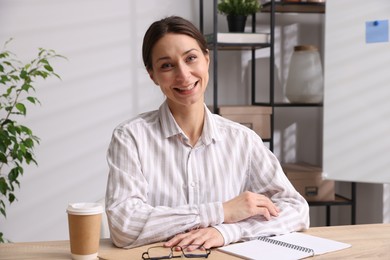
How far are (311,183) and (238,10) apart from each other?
1.09 metres

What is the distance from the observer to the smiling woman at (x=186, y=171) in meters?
1.53

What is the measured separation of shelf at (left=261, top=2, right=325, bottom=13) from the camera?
11.1ft

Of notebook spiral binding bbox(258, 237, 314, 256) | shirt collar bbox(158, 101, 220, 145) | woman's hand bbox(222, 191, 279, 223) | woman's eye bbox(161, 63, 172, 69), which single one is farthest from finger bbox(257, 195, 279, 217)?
woman's eye bbox(161, 63, 172, 69)

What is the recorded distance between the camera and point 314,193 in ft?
11.0

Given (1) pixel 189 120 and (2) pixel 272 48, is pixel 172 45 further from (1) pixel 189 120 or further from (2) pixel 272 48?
(2) pixel 272 48

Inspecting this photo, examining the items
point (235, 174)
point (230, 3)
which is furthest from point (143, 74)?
point (235, 174)

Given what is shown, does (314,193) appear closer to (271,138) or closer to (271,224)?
(271,138)

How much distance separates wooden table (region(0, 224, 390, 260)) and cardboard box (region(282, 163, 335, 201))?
1649mm

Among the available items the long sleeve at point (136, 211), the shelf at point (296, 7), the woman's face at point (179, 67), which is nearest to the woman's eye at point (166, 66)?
the woman's face at point (179, 67)

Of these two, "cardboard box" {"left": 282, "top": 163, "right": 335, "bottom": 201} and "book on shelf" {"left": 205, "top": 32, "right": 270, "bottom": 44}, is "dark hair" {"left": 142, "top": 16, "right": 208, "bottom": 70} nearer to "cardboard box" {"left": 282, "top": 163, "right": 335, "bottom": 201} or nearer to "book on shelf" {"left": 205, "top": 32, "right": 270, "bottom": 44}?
"book on shelf" {"left": 205, "top": 32, "right": 270, "bottom": 44}

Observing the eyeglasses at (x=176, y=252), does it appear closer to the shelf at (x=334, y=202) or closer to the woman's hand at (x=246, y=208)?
the woman's hand at (x=246, y=208)

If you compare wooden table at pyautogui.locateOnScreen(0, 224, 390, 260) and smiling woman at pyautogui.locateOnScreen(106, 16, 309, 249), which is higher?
smiling woman at pyautogui.locateOnScreen(106, 16, 309, 249)

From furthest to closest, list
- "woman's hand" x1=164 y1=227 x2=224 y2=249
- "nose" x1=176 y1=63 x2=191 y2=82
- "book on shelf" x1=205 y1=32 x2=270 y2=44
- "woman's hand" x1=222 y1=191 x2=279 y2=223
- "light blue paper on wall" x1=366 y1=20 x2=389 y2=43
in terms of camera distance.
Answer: "book on shelf" x1=205 y1=32 x2=270 y2=44, "light blue paper on wall" x1=366 y1=20 x2=389 y2=43, "nose" x1=176 y1=63 x2=191 y2=82, "woman's hand" x1=222 y1=191 x2=279 y2=223, "woman's hand" x1=164 y1=227 x2=224 y2=249

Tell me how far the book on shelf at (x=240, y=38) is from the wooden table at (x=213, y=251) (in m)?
1.76
